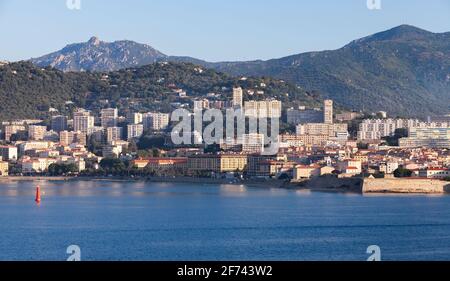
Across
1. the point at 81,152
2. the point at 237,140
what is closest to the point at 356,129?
the point at 237,140

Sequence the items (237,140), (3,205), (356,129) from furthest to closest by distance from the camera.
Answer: (356,129) → (237,140) → (3,205)

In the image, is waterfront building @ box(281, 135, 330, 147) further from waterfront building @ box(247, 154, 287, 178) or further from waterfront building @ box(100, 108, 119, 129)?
waterfront building @ box(100, 108, 119, 129)

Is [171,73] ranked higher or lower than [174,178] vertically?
higher

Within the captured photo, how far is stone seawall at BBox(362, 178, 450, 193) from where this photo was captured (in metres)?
26.1

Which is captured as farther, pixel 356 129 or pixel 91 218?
pixel 356 129

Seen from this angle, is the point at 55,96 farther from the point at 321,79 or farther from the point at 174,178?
the point at 174,178

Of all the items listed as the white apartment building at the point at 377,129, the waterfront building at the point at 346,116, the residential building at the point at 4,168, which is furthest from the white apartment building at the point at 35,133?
the white apartment building at the point at 377,129

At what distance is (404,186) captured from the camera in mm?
26172

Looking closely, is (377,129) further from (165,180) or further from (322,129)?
(165,180)

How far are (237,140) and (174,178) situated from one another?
22.0 feet

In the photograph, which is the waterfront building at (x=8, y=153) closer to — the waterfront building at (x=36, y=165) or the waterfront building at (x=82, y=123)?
A: the waterfront building at (x=36, y=165)

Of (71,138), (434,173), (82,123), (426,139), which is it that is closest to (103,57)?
(82,123)

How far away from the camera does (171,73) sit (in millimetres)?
61094
